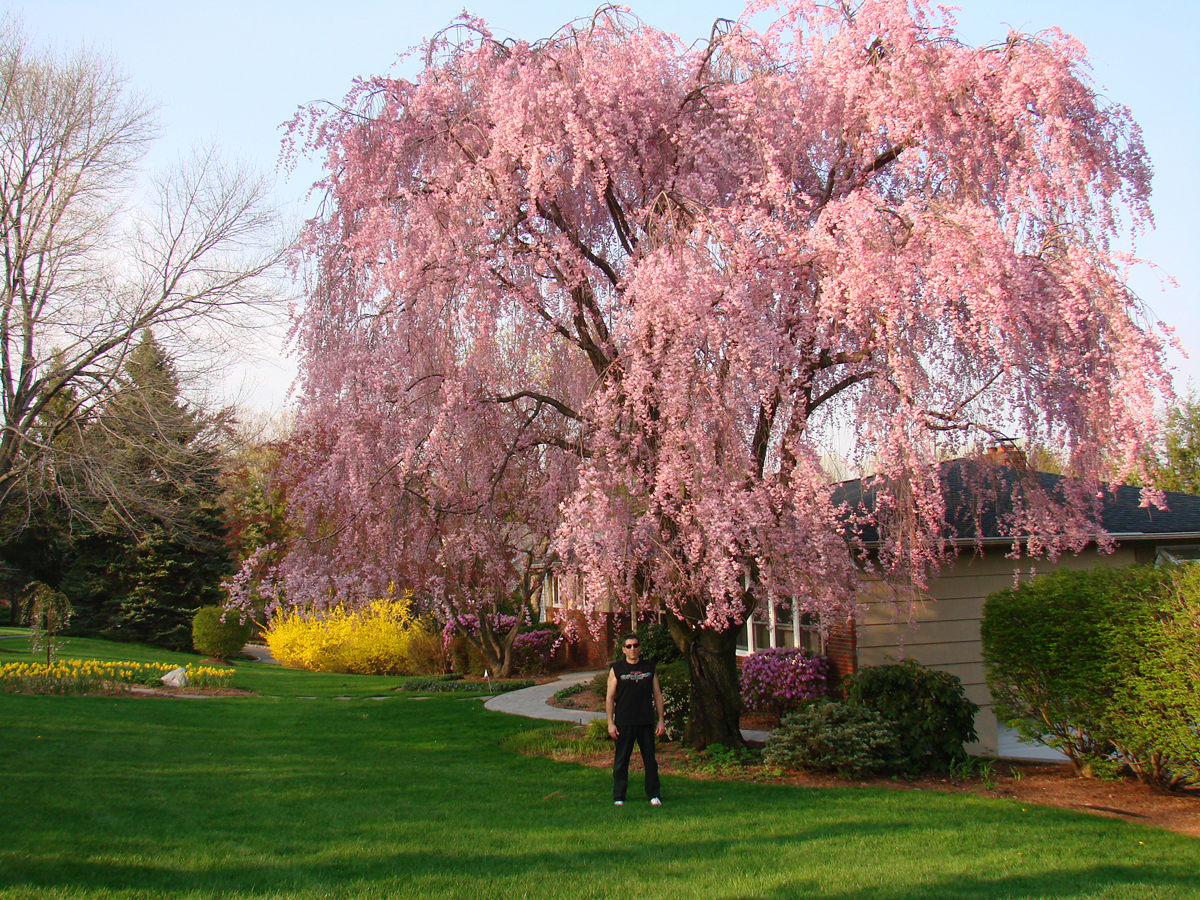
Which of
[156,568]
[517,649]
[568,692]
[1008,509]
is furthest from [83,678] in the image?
[1008,509]

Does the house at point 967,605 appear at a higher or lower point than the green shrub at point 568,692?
higher

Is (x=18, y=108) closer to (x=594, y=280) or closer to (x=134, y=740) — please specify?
(x=134, y=740)

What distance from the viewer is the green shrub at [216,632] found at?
23.1m

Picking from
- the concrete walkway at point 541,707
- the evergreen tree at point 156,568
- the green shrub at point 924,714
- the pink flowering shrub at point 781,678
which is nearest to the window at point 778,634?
the pink flowering shrub at point 781,678

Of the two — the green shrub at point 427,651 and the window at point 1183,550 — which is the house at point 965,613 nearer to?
the window at point 1183,550

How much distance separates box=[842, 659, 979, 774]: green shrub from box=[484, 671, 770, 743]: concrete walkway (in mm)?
1982

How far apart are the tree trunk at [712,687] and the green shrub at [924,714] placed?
1.30 metres

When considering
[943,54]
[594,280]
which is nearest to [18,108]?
[594,280]

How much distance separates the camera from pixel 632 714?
22.1 feet

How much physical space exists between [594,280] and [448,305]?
149 cm

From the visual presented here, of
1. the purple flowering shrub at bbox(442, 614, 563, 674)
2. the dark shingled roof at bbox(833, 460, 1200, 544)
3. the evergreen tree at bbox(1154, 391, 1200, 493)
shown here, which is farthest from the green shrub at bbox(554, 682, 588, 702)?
the evergreen tree at bbox(1154, 391, 1200, 493)

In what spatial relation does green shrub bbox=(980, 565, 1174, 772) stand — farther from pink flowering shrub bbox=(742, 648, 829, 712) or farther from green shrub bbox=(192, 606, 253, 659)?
green shrub bbox=(192, 606, 253, 659)

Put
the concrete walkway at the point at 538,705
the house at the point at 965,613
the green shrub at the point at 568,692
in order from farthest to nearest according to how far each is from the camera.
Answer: the green shrub at the point at 568,692, the concrete walkway at the point at 538,705, the house at the point at 965,613

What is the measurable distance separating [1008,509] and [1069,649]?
2864 millimetres
